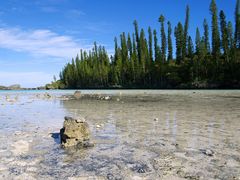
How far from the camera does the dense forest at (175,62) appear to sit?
63781 millimetres

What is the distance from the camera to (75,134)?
23.6ft

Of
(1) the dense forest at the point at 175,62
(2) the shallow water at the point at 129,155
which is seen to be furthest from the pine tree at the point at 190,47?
(2) the shallow water at the point at 129,155

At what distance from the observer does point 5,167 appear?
17.1 ft

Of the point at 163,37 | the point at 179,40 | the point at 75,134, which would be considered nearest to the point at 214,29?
the point at 179,40

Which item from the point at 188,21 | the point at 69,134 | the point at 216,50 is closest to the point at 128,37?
the point at 188,21

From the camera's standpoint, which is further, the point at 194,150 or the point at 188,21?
the point at 188,21

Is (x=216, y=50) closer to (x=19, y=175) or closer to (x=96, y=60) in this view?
(x=96, y=60)

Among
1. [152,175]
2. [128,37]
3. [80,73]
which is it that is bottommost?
[152,175]

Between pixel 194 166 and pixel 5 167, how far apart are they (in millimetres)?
3637

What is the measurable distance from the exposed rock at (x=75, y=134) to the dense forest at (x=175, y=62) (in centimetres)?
5639

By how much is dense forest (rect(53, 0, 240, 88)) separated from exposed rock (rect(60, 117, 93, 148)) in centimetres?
5639

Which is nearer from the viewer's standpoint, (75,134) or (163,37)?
(75,134)

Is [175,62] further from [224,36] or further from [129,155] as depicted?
[129,155]

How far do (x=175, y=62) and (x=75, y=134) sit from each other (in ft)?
241
